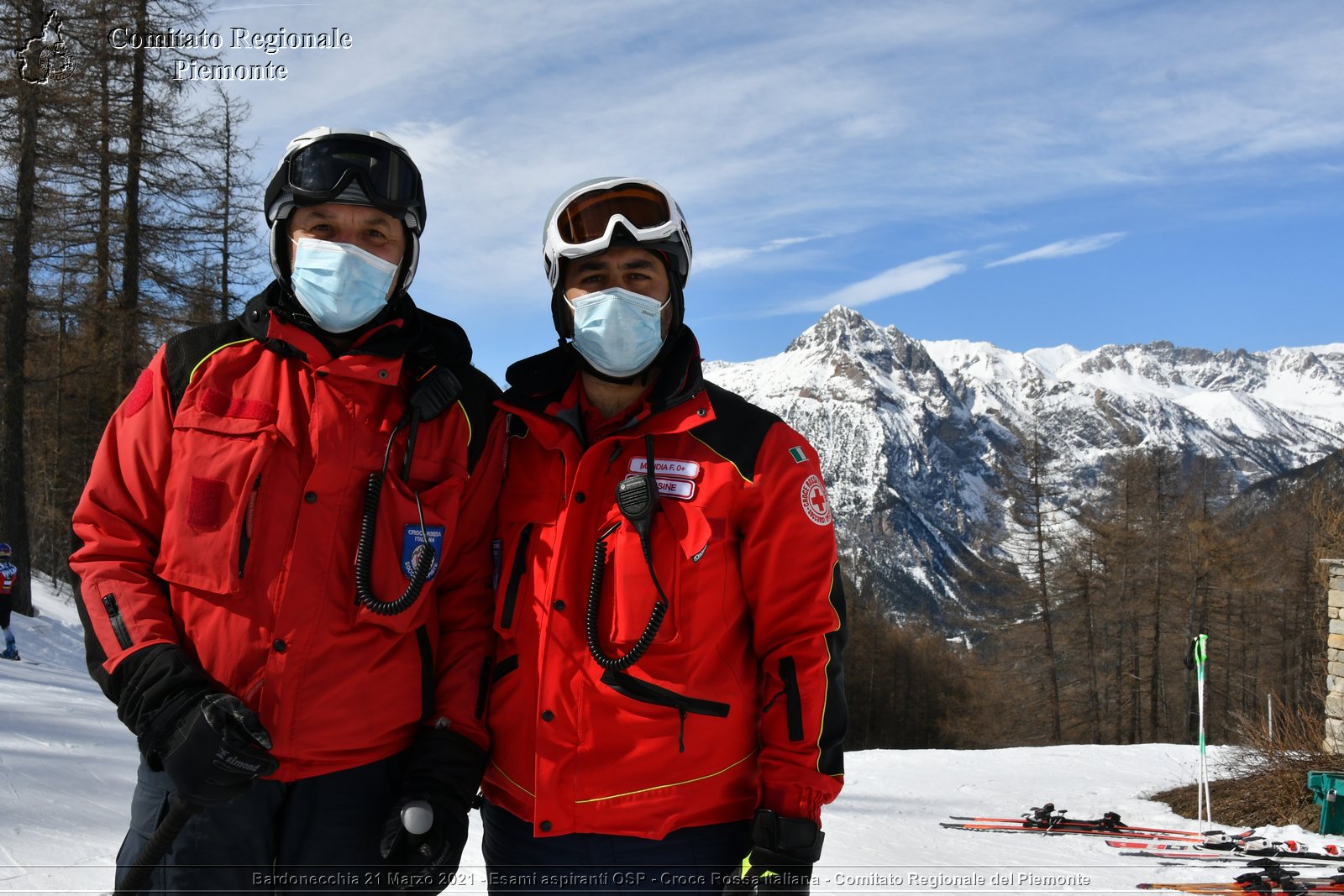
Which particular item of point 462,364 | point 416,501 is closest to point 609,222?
point 462,364

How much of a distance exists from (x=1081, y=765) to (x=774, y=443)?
51.7ft

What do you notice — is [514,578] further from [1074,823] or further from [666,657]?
[1074,823]

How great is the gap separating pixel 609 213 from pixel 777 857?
1.84m

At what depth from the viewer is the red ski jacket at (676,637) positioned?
252 centimetres

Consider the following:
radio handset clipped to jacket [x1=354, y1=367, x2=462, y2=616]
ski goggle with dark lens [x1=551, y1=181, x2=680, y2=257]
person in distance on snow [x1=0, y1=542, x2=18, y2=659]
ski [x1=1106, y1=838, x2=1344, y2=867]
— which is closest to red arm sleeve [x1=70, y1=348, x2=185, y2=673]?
radio handset clipped to jacket [x1=354, y1=367, x2=462, y2=616]

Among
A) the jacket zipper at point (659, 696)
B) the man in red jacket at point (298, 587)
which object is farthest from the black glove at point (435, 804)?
the jacket zipper at point (659, 696)

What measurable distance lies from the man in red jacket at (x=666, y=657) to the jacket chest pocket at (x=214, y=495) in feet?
2.17

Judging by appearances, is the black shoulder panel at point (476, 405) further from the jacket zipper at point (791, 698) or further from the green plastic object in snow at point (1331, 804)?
the green plastic object in snow at point (1331, 804)

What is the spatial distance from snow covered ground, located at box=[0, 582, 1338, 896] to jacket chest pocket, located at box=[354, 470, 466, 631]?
2885 mm

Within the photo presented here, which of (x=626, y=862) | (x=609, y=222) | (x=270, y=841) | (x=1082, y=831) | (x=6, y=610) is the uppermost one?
(x=609, y=222)

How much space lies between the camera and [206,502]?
2352 millimetres

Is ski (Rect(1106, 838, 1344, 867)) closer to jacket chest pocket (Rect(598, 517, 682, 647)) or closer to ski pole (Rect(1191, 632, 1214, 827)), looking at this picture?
ski pole (Rect(1191, 632, 1214, 827))

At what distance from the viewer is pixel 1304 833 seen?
1100 cm

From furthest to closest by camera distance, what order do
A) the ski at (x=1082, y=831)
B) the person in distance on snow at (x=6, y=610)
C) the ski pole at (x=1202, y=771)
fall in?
1. the person in distance on snow at (x=6, y=610)
2. the ski pole at (x=1202, y=771)
3. the ski at (x=1082, y=831)
